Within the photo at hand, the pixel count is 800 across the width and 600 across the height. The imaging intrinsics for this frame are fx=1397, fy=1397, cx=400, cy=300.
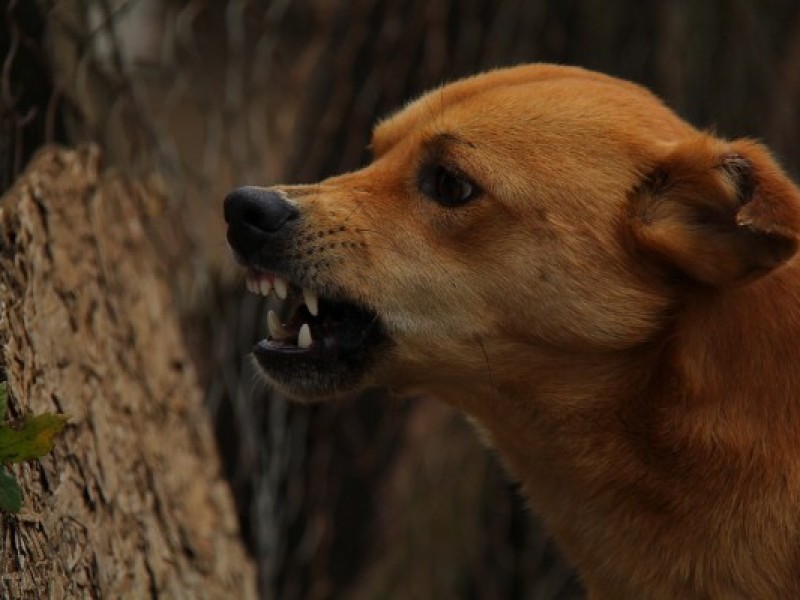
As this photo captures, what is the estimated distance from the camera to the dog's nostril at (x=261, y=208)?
11.5 feet

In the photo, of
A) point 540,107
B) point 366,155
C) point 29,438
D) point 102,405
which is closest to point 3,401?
point 29,438

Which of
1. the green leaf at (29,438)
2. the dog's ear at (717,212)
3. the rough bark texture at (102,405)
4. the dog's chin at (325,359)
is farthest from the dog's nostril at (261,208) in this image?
the dog's ear at (717,212)

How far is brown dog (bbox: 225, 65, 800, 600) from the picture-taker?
3.30 meters

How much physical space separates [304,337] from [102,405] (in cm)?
61

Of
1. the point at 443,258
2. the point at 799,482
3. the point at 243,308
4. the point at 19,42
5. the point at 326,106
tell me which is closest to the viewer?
the point at 799,482

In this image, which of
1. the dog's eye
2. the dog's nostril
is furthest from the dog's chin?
the dog's eye

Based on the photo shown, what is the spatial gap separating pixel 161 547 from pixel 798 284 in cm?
180

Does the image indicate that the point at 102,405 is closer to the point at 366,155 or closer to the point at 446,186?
the point at 446,186

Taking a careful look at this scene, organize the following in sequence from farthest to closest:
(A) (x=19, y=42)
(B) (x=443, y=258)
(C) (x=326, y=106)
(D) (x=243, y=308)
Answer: (C) (x=326, y=106)
(D) (x=243, y=308)
(A) (x=19, y=42)
(B) (x=443, y=258)

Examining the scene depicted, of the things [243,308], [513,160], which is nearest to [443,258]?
[513,160]

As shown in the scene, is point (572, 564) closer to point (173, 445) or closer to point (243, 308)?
point (173, 445)

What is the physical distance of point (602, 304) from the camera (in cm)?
343

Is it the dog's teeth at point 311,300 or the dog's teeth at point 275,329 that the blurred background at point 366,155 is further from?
the dog's teeth at point 311,300

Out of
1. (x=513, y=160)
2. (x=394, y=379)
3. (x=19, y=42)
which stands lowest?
(x=394, y=379)
